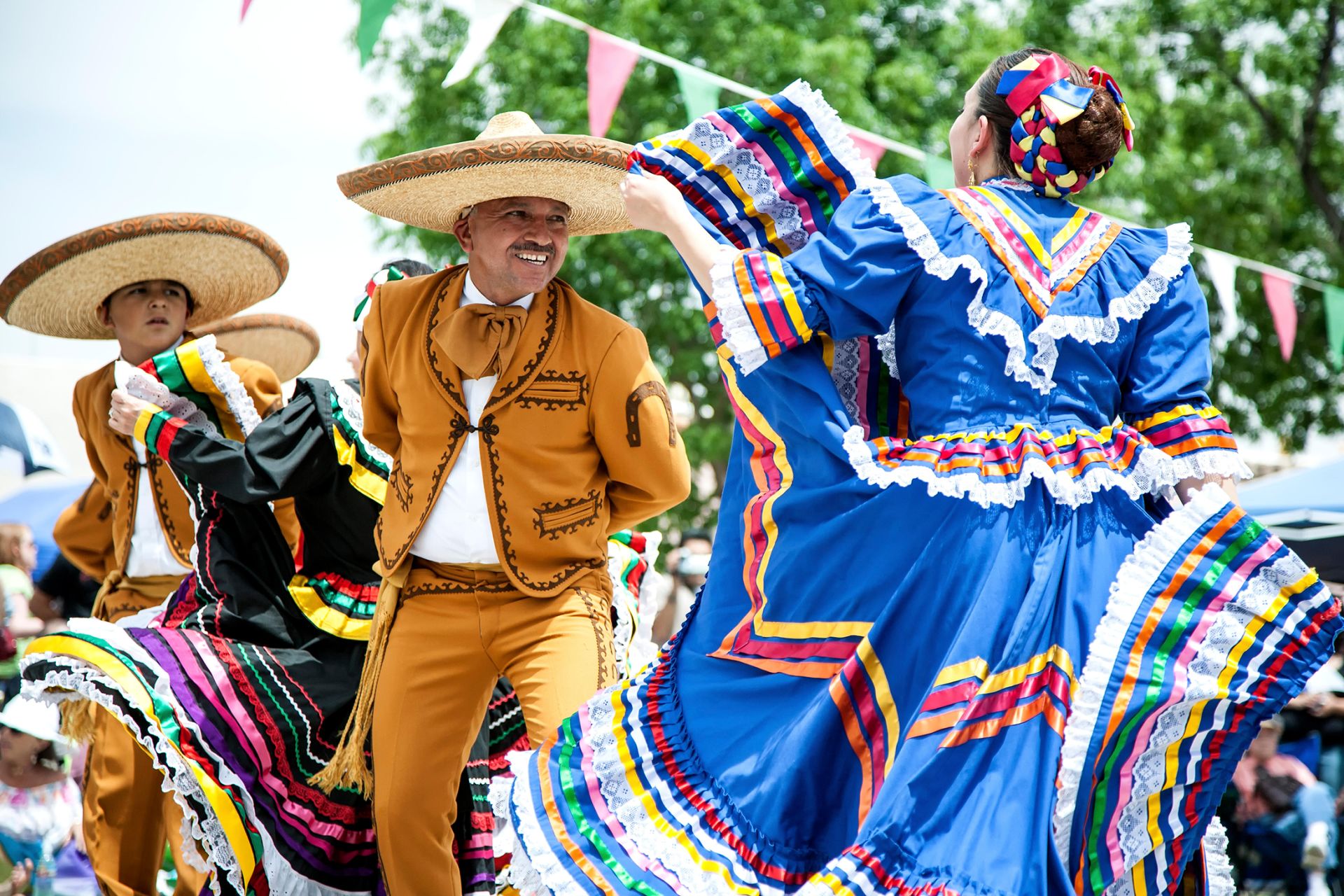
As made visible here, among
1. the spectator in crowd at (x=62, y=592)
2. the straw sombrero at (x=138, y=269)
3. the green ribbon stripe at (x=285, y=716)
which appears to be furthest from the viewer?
the spectator in crowd at (x=62, y=592)

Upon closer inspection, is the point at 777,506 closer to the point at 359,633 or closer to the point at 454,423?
the point at 454,423

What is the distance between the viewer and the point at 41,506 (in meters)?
16.8

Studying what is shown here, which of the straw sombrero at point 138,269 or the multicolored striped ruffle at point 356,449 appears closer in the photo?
the multicolored striped ruffle at point 356,449

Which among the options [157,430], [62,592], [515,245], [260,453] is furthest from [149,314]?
[62,592]

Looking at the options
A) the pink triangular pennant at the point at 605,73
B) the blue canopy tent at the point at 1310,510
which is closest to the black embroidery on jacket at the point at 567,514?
the pink triangular pennant at the point at 605,73

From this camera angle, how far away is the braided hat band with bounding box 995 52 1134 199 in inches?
108

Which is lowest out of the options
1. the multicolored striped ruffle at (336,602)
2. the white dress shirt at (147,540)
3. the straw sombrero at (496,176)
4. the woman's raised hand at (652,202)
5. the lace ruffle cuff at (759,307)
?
the multicolored striped ruffle at (336,602)

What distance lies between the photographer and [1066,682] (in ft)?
7.91

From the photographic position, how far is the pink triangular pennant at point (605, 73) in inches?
263

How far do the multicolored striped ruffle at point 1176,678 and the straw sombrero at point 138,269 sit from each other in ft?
10.9

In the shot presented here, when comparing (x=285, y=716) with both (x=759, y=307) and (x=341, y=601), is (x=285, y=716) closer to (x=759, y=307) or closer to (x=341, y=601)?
(x=341, y=601)

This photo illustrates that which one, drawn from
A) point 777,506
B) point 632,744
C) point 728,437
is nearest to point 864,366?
point 777,506

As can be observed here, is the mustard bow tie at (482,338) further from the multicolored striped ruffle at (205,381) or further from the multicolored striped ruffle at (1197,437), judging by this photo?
the multicolored striped ruffle at (1197,437)

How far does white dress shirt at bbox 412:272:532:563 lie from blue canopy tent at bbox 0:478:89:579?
12153 mm
